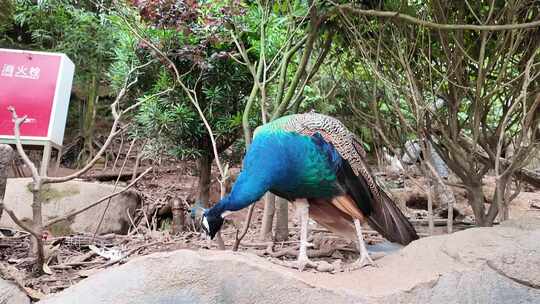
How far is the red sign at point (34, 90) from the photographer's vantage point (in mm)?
3965

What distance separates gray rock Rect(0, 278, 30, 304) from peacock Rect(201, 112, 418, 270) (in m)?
1.08

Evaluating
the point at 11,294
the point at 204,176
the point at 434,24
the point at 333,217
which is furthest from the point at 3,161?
the point at 434,24

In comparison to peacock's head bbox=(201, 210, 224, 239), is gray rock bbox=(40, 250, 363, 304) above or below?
below

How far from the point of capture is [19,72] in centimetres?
420

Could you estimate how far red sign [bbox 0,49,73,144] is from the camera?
396cm

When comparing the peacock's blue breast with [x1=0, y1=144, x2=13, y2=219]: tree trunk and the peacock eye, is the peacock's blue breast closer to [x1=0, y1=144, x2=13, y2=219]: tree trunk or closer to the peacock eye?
the peacock eye

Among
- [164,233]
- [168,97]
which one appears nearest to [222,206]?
[164,233]

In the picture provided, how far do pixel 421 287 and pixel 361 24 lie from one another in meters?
2.32

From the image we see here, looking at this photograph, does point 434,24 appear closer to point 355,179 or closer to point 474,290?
point 355,179

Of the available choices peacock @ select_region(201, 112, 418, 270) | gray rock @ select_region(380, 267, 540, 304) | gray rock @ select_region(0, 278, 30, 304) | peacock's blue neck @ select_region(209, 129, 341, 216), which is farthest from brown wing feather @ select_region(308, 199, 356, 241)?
gray rock @ select_region(0, 278, 30, 304)

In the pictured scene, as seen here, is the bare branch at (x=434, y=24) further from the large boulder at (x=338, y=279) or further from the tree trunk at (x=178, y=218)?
the tree trunk at (x=178, y=218)

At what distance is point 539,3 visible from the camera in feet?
11.9

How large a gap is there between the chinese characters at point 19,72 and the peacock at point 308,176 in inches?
86.9

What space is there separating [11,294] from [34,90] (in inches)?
82.6
